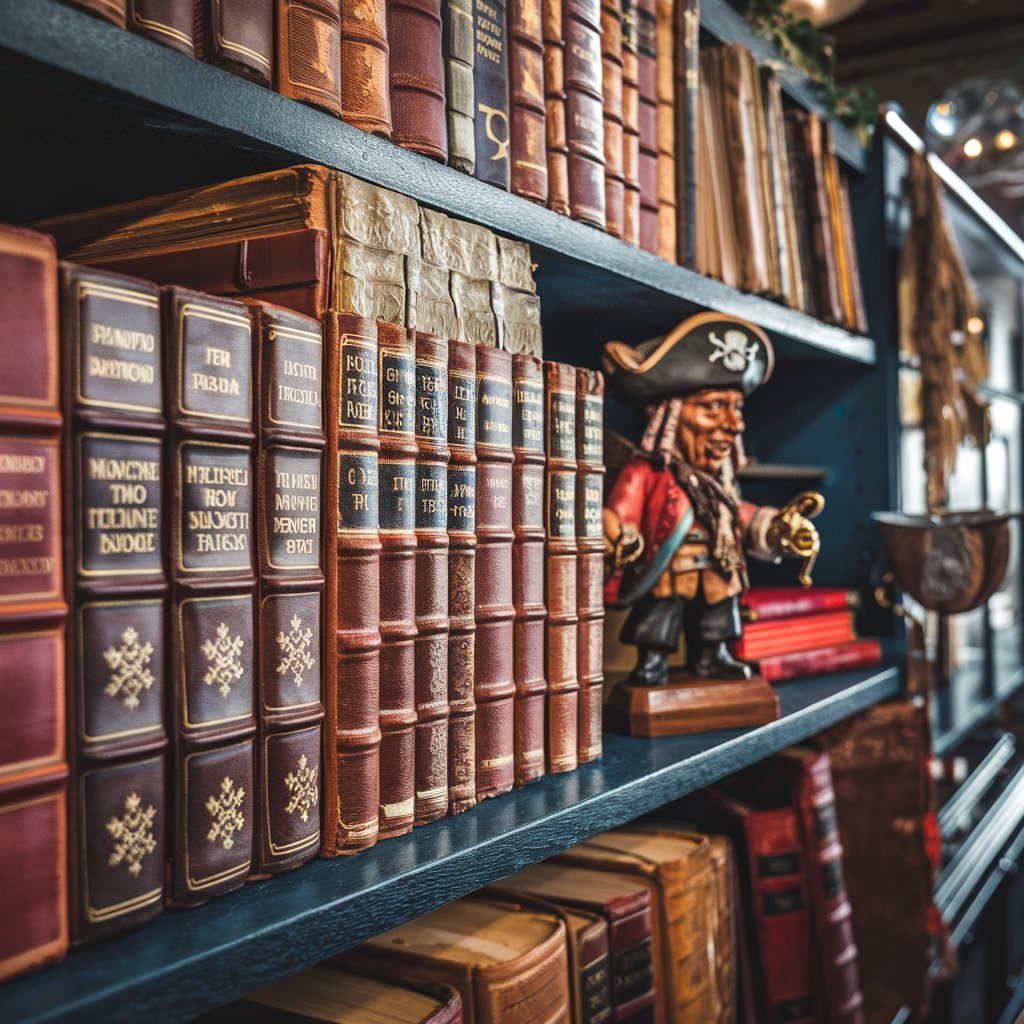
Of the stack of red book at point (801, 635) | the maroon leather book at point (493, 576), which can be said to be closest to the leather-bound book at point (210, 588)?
the maroon leather book at point (493, 576)

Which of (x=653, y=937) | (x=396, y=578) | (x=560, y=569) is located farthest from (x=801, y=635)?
(x=396, y=578)

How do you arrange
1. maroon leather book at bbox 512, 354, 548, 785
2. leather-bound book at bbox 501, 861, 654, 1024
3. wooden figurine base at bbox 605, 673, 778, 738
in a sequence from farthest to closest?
wooden figurine base at bbox 605, 673, 778, 738, leather-bound book at bbox 501, 861, 654, 1024, maroon leather book at bbox 512, 354, 548, 785

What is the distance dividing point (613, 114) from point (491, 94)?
0.72 feet

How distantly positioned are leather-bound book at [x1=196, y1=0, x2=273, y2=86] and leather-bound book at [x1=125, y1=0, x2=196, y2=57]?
0.01 meters

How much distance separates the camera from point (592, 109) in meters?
0.91

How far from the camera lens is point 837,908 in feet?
4.15

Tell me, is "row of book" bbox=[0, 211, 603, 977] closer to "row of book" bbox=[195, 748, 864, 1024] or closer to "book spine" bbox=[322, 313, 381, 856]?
"book spine" bbox=[322, 313, 381, 856]

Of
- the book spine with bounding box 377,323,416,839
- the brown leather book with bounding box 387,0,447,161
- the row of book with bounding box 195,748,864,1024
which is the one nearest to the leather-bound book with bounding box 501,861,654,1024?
the row of book with bounding box 195,748,864,1024

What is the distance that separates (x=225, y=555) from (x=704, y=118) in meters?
0.89

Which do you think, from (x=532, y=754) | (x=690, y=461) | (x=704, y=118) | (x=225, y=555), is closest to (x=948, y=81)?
(x=704, y=118)

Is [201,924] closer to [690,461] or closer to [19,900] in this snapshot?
[19,900]

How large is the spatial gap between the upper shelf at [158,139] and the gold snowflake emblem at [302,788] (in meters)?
0.38

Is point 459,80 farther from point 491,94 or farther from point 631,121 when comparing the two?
point 631,121

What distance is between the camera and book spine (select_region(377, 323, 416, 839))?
0.67 m
